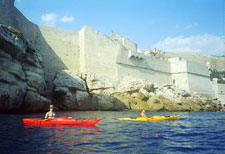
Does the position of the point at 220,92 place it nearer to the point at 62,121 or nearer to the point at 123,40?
the point at 123,40

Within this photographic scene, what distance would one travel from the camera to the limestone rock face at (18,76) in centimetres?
1116

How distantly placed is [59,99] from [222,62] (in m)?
70.6

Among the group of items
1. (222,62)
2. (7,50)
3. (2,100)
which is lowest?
(2,100)

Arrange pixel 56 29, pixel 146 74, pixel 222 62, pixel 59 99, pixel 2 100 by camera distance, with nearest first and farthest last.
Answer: pixel 2 100
pixel 59 99
pixel 56 29
pixel 146 74
pixel 222 62

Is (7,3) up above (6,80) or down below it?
above

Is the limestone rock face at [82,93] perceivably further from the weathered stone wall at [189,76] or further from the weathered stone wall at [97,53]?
the weathered stone wall at [189,76]

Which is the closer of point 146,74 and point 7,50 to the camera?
point 7,50

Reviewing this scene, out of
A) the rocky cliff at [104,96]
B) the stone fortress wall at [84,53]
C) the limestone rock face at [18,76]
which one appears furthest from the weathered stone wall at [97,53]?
the limestone rock face at [18,76]

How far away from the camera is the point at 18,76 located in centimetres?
1233

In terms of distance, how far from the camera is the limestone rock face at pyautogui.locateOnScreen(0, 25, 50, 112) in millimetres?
11164

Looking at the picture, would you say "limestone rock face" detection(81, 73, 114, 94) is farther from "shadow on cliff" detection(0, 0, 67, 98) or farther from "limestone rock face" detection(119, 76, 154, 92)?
"shadow on cliff" detection(0, 0, 67, 98)

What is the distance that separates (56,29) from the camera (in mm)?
20391

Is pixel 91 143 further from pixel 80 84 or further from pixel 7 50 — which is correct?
pixel 80 84

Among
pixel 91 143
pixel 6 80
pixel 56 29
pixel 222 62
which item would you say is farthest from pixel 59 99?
pixel 222 62
